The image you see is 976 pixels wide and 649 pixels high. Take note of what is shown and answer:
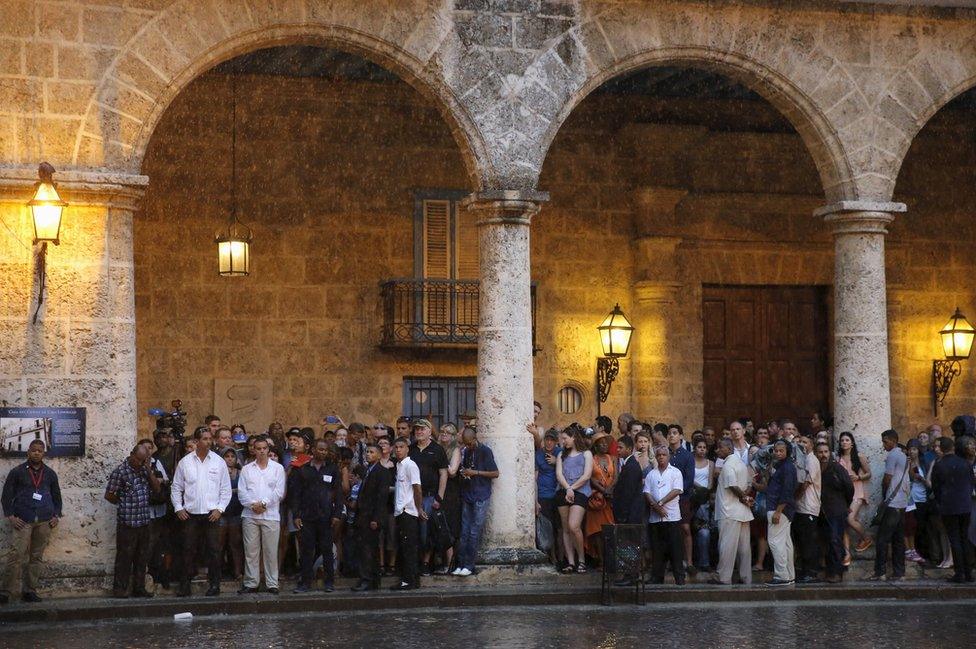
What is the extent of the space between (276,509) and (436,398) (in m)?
4.93

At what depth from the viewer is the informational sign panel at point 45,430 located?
582 inches

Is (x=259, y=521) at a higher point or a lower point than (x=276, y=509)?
lower

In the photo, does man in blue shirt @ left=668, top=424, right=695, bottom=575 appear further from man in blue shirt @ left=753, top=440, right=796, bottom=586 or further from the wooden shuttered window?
the wooden shuttered window

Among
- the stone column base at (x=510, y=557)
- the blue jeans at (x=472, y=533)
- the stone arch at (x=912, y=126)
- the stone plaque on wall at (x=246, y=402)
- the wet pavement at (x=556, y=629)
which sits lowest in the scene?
the wet pavement at (x=556, y=629)

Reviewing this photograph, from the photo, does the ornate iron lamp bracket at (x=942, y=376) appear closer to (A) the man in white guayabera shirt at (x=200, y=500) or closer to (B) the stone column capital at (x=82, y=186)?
(A) the man in white guayabera shirt at (x=200, y=500)

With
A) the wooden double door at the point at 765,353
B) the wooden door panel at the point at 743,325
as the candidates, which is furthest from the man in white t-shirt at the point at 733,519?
the wooden door panel at the point at 743,325

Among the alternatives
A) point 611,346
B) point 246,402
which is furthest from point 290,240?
point 611,346

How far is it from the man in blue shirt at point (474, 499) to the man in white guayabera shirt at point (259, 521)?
1.87 meters

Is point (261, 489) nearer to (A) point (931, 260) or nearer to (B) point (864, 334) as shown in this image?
(B) point (864, 334)

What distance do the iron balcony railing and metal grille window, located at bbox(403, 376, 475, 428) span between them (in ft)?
1.81

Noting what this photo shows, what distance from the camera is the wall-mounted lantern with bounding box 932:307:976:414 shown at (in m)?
21.4

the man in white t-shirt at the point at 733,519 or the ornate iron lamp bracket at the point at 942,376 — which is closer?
the man in white t-shirt at the point at 733,519

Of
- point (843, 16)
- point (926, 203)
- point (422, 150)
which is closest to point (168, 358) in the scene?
point (422, 150)

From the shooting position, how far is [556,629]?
13.6 metres
